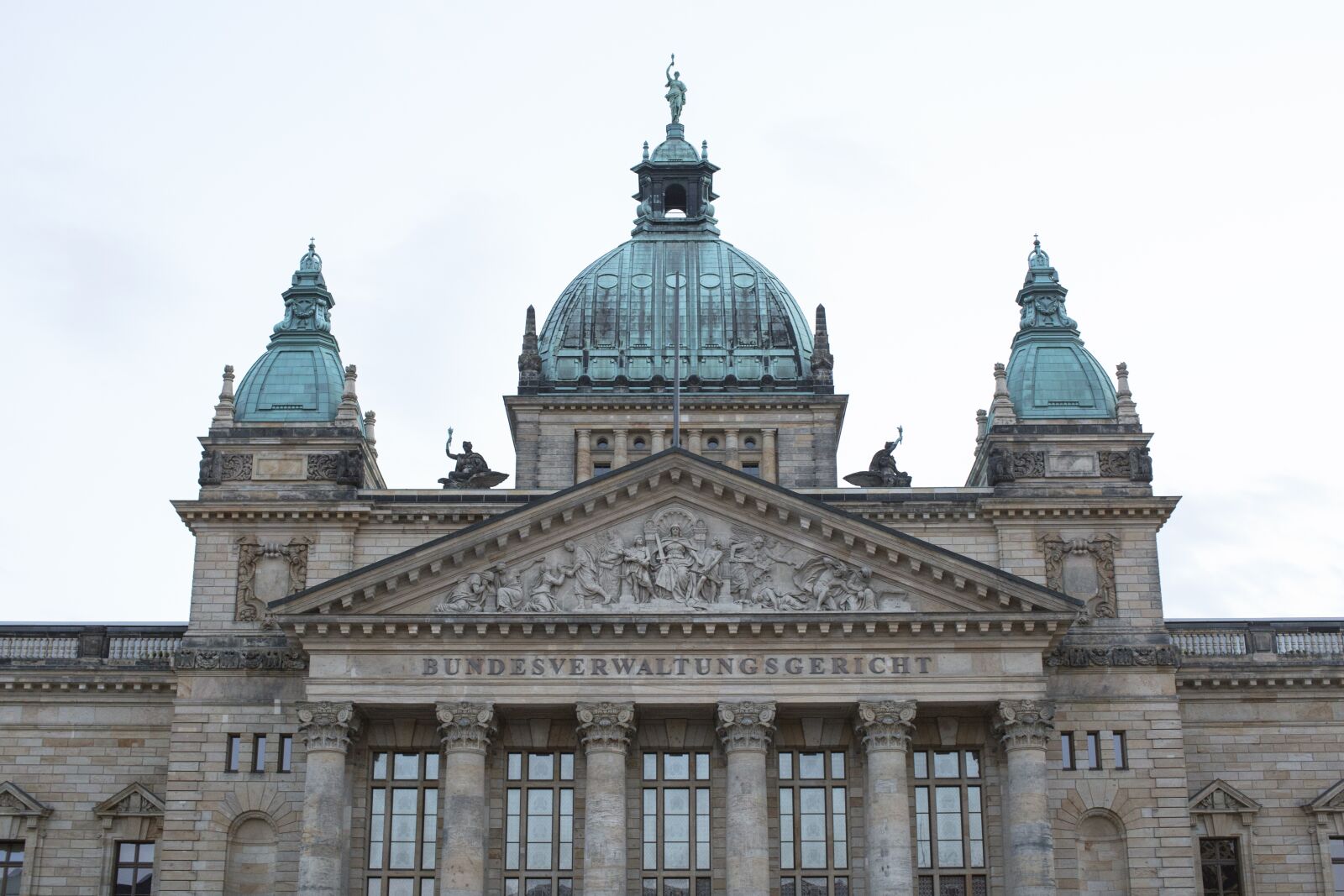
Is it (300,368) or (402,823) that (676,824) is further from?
(300,368)

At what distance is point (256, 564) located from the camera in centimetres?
6275

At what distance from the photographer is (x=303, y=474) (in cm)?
6438

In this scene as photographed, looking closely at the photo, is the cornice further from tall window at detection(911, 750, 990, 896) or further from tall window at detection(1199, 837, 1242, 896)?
tall window at detection(1199, 837, 1242, 896)

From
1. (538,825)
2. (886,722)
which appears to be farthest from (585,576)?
(886,722)

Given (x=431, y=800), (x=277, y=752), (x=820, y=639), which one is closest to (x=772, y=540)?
(x=820, y=639)

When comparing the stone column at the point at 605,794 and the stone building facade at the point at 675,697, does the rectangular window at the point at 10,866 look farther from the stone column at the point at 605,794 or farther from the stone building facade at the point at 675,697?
the stone column at the point at 605,794

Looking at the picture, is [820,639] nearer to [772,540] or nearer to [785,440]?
[772,540]

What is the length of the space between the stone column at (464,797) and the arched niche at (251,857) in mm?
5726

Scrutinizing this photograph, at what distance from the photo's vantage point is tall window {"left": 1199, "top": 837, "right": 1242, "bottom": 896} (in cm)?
6222

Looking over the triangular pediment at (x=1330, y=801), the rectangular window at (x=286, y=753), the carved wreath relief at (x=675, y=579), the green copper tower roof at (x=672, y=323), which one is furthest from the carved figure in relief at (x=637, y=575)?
the triangular pediment at (x=1330, y=801)

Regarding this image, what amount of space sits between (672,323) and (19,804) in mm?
29389

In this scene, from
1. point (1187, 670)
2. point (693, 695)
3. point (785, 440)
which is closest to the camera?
point (693, 695)

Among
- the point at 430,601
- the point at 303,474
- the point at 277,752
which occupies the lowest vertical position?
the point at 277,752

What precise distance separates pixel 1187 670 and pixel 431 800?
24185 mm
